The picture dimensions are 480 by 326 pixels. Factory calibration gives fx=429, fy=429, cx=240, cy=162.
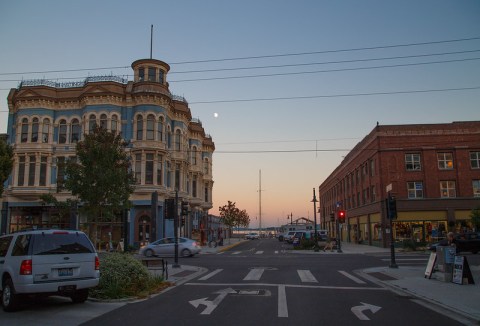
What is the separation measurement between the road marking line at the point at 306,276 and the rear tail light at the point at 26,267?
9841mm

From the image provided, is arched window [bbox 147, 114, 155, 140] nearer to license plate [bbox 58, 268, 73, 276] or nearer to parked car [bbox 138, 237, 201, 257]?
parked car [bbox 138, 237, 201, 257]

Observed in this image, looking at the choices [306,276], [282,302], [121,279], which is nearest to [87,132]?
[306,276]

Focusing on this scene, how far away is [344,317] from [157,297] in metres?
5.41

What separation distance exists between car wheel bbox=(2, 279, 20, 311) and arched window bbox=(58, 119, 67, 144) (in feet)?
109

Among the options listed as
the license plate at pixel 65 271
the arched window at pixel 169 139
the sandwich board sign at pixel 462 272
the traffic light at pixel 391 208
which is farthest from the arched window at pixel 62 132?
the sandwich board sign at pixel 462 272

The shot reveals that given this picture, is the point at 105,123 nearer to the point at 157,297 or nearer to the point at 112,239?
the point at 112,239

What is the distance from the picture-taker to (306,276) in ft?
57.5

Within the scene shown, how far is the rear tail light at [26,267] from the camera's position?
31.5ft

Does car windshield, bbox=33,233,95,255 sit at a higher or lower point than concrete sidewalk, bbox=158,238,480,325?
higher

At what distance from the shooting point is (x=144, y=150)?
39375mm

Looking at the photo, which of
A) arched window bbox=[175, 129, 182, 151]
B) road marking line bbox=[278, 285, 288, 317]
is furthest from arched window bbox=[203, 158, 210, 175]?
road marking line bbox=[278, 285, 288, 317]

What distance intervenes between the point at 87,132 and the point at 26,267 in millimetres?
31716

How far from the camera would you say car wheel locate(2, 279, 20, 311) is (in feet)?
31.9

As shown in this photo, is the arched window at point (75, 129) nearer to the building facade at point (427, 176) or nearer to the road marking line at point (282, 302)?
the building facade at point (427, 176)
